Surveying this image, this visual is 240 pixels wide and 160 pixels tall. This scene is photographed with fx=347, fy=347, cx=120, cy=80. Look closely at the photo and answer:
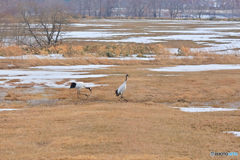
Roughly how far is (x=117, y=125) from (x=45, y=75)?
11.1 meters

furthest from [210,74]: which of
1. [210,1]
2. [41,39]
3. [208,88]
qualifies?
[210,1]

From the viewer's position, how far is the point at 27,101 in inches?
510

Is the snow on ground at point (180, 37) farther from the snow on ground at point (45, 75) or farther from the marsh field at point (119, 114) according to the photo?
the marsh field at point (119, 114)

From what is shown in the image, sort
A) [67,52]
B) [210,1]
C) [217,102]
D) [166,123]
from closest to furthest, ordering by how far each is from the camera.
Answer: [166,123]
[217,102]
[67,52]
[210,1]

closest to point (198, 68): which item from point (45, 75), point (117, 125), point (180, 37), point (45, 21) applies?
point (45, 75)

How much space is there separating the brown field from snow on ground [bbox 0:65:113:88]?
1.64 m

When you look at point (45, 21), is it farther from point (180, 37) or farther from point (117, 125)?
point (117, 125)

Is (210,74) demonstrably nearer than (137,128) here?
No

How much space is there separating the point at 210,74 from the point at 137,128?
12.0 metres

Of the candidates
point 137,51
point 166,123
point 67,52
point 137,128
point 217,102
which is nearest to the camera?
point 137,128

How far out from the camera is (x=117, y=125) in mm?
8570

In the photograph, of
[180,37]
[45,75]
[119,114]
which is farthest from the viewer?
[180,37]

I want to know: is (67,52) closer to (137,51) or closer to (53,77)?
(137,51)

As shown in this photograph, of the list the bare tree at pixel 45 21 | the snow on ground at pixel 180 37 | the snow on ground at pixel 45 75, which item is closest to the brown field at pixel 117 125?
the snow on ground at pixel 45 75
